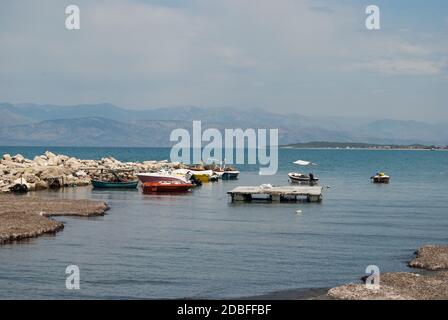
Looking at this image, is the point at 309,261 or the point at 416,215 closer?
the point at 309,261

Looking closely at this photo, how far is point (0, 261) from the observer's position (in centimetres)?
3262

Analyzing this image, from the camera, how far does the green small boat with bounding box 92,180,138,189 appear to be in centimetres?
8294

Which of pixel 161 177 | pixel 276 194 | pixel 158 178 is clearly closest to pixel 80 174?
pixel 158 178

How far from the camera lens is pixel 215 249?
126 ft

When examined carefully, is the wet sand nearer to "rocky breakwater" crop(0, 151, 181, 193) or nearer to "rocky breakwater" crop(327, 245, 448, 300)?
"rocky breakwater" crop(0, 151, 181, 193)

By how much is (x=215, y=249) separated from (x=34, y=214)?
1379 cm

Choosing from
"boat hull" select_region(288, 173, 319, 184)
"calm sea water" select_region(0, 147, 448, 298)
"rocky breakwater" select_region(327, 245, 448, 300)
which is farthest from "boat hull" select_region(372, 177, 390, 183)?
"rocky breakwater" select_region(327, 245, 448, 300)

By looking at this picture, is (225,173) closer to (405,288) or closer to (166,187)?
(166,187)

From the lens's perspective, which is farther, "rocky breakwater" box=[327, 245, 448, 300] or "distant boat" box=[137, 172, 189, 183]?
"distant boat" box=[137, 172, 189, 183]

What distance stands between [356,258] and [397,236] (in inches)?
364

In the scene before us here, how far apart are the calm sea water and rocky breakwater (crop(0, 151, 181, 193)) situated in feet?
54.2
